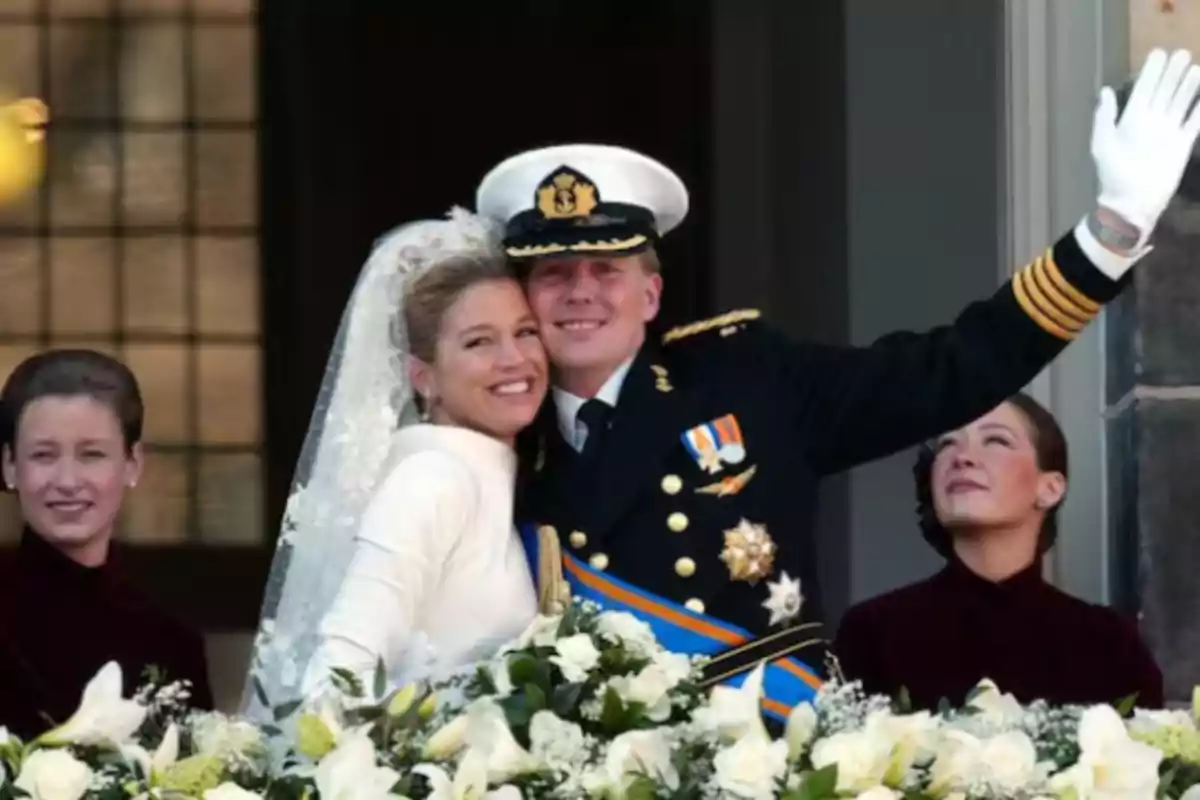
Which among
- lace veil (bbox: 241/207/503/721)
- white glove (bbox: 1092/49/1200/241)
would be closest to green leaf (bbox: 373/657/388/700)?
lace veil (bbox: 241/207/503/721)

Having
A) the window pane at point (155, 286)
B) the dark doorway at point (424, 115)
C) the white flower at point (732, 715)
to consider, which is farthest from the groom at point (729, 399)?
the window pane at point (155, 286)

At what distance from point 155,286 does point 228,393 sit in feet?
0.91

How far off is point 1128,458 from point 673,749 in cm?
102

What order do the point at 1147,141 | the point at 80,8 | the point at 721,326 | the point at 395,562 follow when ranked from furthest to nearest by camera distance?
the point at 80,8 < the point at 721,326 < the point at 1147,141 < the point at 395,562

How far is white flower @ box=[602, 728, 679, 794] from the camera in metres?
2.05

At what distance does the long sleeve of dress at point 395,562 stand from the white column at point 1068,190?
91cm

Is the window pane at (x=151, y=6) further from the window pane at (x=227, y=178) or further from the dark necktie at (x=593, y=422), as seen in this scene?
the dark necktie at (x=593, y=422)

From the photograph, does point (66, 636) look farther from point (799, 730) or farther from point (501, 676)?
point (799, 730)

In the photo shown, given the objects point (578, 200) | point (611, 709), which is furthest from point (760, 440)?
point (611, 709)

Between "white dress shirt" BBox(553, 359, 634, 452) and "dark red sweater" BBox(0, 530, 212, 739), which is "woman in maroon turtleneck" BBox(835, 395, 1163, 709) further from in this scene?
"dark red sweater" BBox(0, 530, 212, 739)

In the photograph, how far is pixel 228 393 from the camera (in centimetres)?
546

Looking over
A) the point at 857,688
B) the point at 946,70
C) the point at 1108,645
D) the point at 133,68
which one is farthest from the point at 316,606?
the point at 133,68

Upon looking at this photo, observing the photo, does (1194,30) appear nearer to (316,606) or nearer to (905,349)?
(905,349)

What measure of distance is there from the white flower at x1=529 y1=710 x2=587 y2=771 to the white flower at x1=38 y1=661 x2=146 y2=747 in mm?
339
